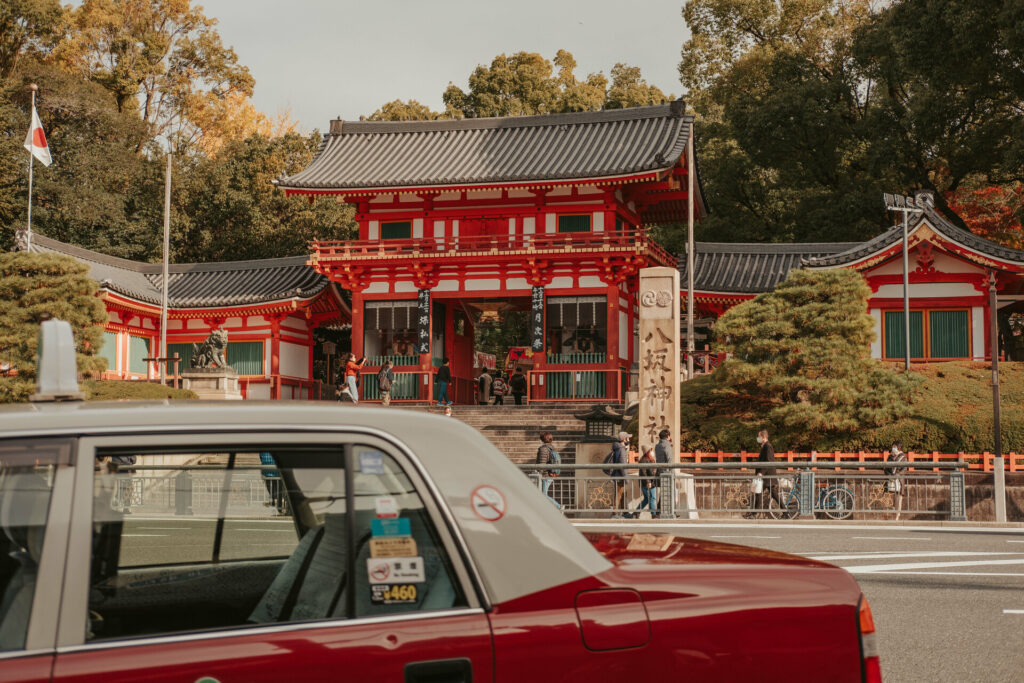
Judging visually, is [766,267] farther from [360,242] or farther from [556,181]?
[360,242]

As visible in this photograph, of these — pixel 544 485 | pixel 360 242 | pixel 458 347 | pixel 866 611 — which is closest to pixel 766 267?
pixel 458 347

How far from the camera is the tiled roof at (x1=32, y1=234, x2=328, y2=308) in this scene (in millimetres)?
36750

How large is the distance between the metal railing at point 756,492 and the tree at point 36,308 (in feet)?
48.5

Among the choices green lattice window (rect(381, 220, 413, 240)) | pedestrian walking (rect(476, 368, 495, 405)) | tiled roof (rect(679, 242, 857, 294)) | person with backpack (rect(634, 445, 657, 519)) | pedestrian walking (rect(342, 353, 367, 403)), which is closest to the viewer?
person with backpack (rect(634, 445, 657, 519))

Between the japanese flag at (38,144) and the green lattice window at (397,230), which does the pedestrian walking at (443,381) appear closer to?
the green lattice window at (397,230)

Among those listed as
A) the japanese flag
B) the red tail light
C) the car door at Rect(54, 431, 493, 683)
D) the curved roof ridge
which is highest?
the curved roof ridge

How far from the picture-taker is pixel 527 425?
29516 millimetres

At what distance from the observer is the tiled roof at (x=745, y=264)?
34.3m

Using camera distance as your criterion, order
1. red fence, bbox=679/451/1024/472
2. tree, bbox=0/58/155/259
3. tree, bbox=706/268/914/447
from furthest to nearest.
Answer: tree, bbox=0/58/155/259
tree, bbox=706/268/914/447
red fence, bbox=679/451/1024/472

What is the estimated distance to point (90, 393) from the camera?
26.5 m

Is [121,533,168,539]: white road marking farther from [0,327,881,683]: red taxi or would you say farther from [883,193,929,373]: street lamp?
[883,193,929,373]: street lamp

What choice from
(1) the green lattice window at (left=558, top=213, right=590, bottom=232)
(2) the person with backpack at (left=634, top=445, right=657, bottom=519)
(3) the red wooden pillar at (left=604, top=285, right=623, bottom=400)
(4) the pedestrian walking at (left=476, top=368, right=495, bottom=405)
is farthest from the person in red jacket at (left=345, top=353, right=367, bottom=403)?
(2) the person with backpack at (left=634, top=445, right=657, bottom=519)

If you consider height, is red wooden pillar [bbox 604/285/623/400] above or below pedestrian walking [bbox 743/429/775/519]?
above

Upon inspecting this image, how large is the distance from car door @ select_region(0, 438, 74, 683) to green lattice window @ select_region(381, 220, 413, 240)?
34.3 metres
